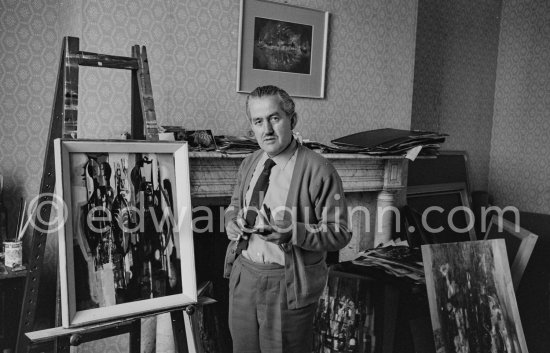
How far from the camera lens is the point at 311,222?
1.88 metres

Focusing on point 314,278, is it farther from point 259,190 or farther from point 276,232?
point 259,190

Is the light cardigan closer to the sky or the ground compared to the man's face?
closer to the ground

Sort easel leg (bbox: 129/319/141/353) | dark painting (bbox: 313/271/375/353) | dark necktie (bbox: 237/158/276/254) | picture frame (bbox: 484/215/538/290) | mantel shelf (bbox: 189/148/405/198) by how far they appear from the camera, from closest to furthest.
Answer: dark necktie (bbox: 237/158/276/254) → easel leg (bbox: 129/319/141/353) → mantel shelf (bbox: 189/148/405/198) → dark painting (bbox: 313/271/375/353) → picture frame (bbox: 484/215/538/290)

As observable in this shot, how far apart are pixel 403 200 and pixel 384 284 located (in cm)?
112

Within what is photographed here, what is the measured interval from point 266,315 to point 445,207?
3146 mm

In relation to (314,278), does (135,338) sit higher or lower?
lower

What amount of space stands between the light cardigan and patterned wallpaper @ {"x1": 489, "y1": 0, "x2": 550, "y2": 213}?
398 cm

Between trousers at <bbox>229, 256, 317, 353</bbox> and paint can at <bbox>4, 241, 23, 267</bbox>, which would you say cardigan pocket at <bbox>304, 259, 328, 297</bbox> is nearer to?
trousers at <bbox>229, 256, 317, 353</bbox>

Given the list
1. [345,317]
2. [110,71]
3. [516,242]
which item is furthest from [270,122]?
[516,242]

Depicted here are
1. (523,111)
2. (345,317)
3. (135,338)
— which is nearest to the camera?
(135,338)

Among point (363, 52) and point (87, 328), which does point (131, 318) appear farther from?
point (363, 52)

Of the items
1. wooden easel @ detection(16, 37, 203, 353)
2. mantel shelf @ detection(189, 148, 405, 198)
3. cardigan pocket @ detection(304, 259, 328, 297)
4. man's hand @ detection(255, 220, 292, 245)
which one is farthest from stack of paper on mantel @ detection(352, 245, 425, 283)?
wooden easel @ detection(16, 37, 203, 353)

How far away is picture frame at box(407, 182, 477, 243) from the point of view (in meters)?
4.22

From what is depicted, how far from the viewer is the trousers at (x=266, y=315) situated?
1847 millimetres
